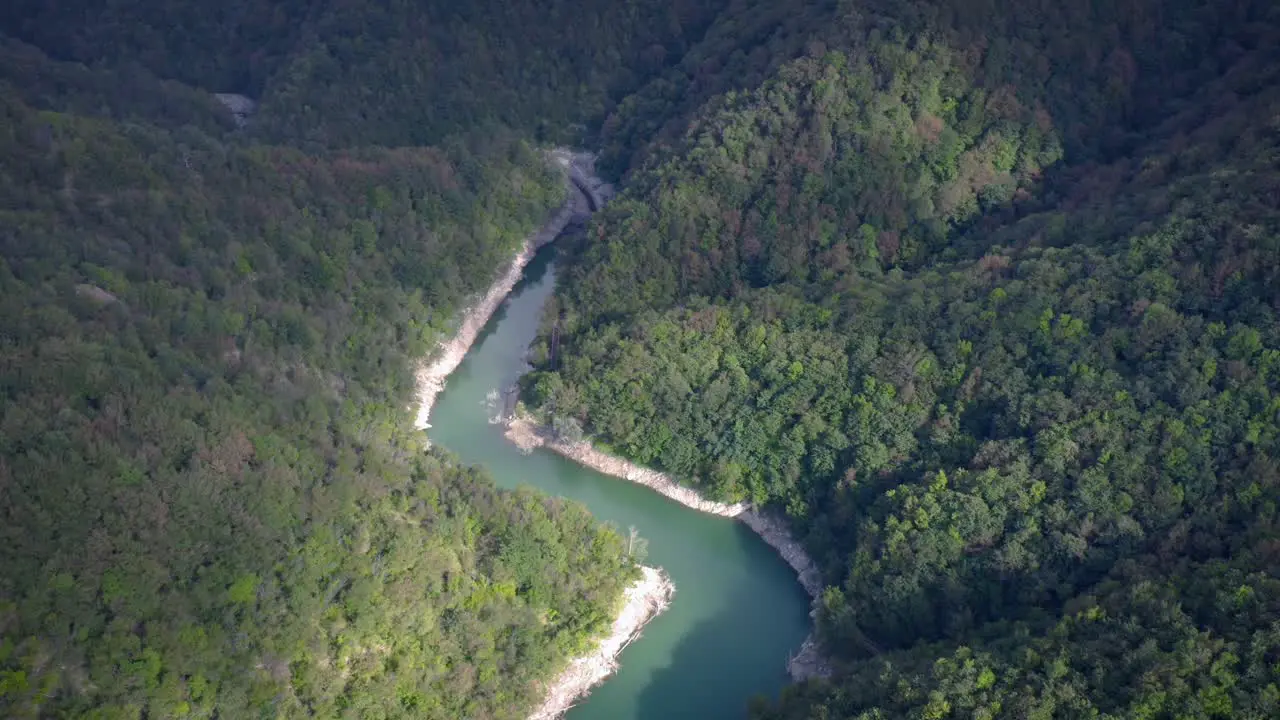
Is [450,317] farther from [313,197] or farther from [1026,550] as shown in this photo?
[1026,550]

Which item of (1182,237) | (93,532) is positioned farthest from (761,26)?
(93,532)

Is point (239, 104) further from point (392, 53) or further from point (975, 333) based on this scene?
point (975, 333)

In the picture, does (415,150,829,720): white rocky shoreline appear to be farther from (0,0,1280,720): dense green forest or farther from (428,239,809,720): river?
(0,0,1280,720): dense green forest

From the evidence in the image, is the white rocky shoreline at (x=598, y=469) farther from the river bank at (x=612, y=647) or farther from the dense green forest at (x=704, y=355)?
the dense green forest at (x=704, y=355)

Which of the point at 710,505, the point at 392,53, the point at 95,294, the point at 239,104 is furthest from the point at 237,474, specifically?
the point at 239,104

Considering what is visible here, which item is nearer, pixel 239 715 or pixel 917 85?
pixel 239 715

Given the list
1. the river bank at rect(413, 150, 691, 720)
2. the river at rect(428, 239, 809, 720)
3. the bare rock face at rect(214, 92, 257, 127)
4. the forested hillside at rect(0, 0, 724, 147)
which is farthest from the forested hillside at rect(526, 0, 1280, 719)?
the bare rock face at rect(214, 92, 257, 127)
